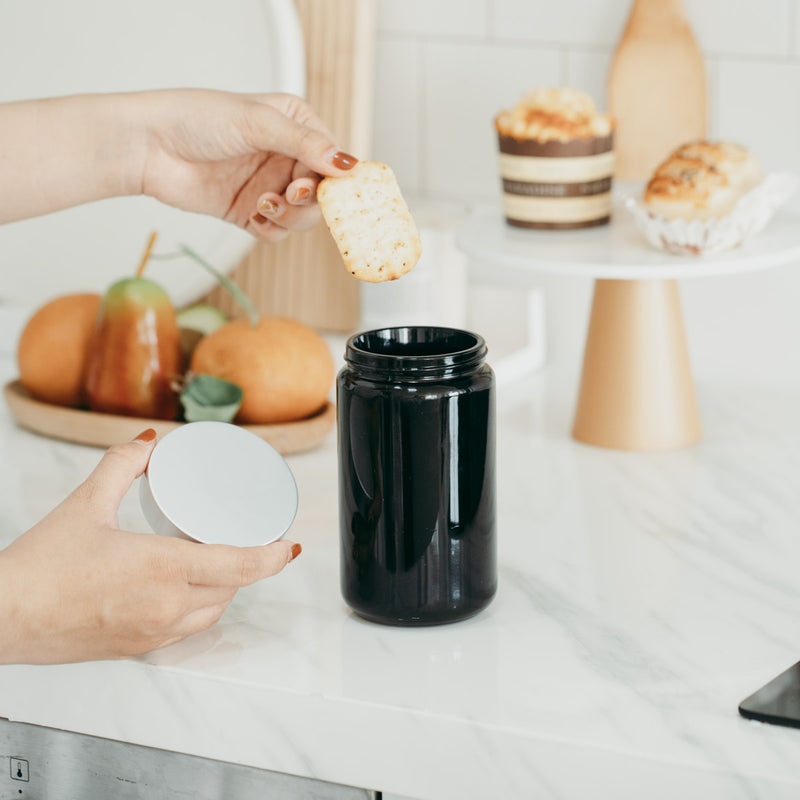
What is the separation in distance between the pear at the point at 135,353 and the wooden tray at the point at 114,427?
0.02m

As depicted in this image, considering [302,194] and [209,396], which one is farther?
[209,396]

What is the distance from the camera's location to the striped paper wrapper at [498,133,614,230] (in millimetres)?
1123

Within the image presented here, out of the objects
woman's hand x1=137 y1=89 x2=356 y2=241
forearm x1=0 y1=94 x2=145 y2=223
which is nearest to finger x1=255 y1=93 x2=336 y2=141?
woman's hand x1=137 y1=89 x2=356 y2=241

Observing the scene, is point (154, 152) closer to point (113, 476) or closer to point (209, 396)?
point (209, 396)

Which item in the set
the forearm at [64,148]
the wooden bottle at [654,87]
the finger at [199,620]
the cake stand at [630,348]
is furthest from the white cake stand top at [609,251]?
the finger at [199,620]

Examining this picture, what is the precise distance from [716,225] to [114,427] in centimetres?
58

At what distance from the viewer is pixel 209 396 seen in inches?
44.4

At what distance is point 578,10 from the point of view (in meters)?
1.33

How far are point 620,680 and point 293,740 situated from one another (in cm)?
20

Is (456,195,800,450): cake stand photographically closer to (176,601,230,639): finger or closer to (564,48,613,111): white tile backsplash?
(564,48,613,111): white tile backsplash

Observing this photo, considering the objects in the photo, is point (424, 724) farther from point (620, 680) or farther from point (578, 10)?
point (578, 10)

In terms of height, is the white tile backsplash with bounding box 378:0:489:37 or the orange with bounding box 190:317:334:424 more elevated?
the white tile backsplash with bounding box 378:0:489:37

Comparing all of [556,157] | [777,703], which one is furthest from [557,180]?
[777,703]

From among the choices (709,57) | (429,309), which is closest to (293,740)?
(429,309)
